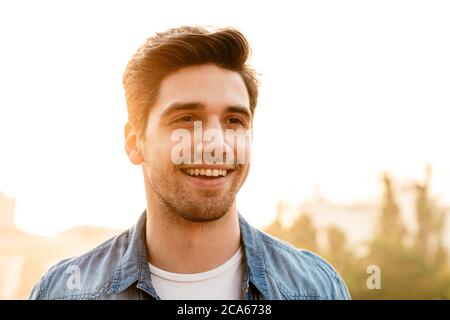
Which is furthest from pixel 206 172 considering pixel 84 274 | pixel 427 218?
pixel 427 218

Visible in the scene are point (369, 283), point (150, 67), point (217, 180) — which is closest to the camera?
point (217, 180)

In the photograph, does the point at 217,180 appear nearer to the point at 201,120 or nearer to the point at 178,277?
the point at 201,120

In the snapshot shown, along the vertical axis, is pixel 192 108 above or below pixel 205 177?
above

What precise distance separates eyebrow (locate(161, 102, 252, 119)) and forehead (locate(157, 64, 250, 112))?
0.7 inches

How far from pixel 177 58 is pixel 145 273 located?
1.20 m

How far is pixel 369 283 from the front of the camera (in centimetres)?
362

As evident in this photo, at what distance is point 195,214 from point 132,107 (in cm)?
83

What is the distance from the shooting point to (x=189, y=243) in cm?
282

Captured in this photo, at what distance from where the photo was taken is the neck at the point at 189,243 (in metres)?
2.80

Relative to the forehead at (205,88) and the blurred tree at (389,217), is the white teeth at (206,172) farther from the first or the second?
the blurred tree at (389,217)

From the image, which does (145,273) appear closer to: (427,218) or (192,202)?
(192,202)

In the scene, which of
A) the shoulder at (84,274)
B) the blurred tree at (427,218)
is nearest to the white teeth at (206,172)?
the shoulder at (84,274)

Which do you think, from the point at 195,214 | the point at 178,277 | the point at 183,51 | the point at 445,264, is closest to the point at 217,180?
the point at 195,214

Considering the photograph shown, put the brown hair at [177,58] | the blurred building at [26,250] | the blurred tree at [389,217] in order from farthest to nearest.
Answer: the blurred tree at [389,217], the blurred building at [26,250], the brown hair at [177,58]
